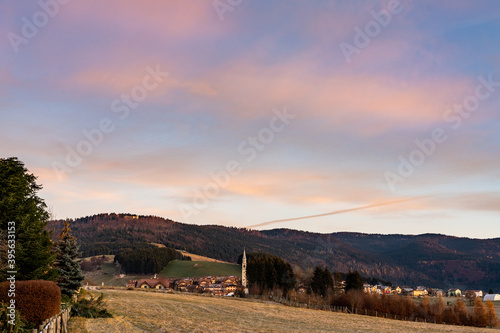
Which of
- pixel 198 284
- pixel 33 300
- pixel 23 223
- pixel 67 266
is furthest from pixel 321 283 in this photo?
pixel 33 300

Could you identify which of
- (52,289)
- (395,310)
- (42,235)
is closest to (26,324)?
(52,289)

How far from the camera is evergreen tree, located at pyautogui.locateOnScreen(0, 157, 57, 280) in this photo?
3378 centimetres

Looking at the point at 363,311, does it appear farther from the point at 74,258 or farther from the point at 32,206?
the point at 32,206

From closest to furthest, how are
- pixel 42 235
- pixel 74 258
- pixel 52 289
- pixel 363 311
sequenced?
1. pixel 52 289
2. pixel 42 235
3. pixel 74 258
4. pixel 363 311

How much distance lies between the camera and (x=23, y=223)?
33.8 metres

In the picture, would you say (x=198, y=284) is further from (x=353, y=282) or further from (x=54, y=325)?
(x=54, y=325)

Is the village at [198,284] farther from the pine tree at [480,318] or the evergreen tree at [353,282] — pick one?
the pine tree at [480,318]

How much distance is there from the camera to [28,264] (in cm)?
3416

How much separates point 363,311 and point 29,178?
75897 millimetres

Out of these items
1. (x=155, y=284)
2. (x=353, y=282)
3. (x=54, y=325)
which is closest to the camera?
(x=54, y=325)

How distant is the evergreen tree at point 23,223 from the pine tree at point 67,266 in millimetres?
3440

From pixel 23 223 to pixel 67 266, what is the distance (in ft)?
35.1

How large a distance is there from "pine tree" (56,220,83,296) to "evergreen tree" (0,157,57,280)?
11.3 ft

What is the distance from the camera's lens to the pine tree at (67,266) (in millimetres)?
41219
